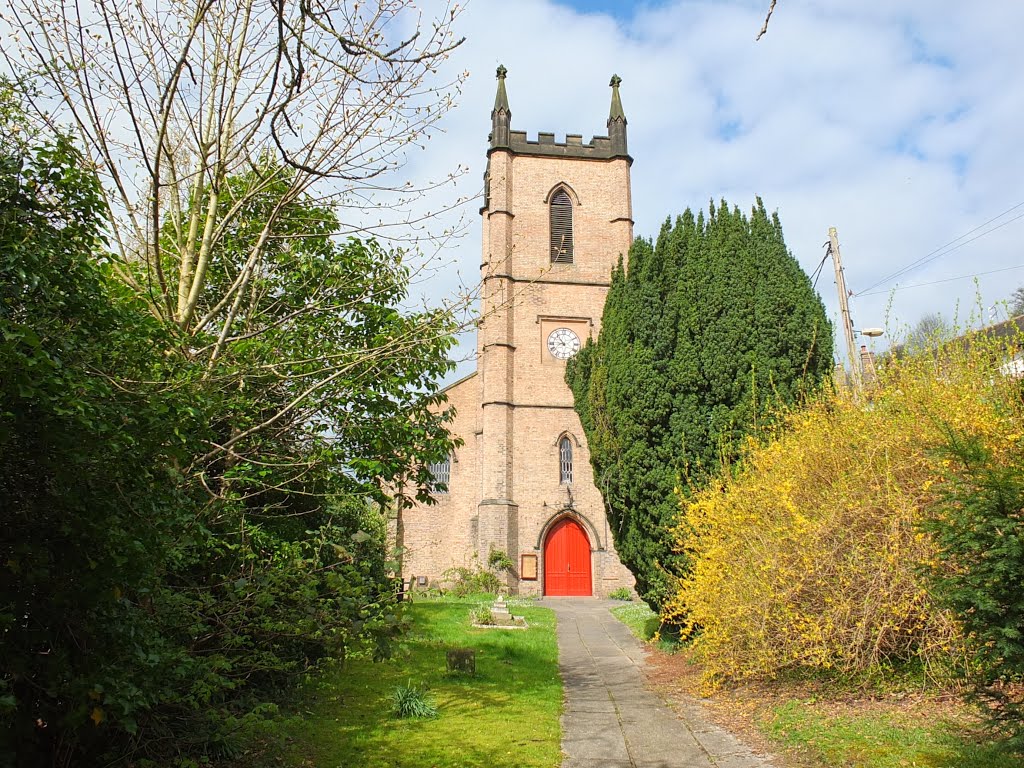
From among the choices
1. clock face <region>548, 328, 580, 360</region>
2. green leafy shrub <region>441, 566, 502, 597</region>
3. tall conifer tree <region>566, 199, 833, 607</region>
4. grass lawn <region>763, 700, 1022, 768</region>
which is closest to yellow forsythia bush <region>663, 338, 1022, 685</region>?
grass lawn <region>763, 700, 1022, 768</region>

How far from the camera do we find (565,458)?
27.4 meters

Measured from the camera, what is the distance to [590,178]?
98.8 ft

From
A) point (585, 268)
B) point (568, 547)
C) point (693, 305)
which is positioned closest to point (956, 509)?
point (693, 305)

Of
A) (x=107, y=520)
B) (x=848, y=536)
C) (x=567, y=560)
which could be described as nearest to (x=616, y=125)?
(x=567, y=560)

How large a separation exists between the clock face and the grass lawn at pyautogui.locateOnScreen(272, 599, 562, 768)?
15.9 metres

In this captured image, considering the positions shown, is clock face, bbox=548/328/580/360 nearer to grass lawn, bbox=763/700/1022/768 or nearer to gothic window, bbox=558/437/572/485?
gothic window, bbox=558/437/572/485

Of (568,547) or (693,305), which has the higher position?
(693,305)

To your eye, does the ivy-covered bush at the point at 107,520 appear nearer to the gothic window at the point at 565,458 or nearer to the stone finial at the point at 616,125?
the gothic window at the point at 565,458

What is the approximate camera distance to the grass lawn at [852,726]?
229 inches

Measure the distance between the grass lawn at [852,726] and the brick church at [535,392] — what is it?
17082 mm

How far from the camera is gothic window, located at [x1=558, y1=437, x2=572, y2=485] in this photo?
2725cm

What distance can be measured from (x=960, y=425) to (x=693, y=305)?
5600 mm

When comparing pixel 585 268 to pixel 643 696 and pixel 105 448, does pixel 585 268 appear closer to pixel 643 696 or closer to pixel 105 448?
pixel 643 696

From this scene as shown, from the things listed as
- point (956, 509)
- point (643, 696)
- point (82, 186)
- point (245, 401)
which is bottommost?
point (643, 696)
